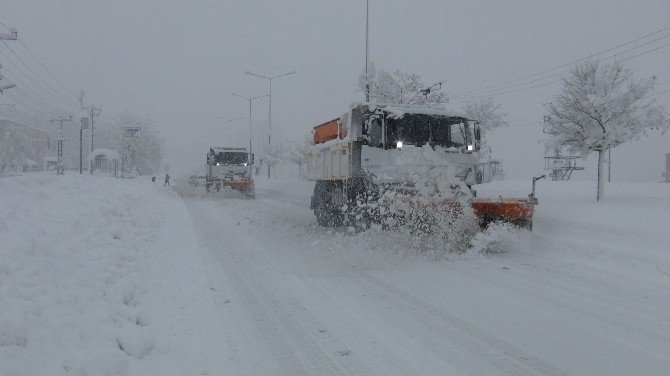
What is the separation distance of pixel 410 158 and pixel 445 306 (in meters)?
4.94

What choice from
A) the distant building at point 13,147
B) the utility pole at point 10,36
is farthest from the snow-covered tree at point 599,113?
the distant building at point 13,147

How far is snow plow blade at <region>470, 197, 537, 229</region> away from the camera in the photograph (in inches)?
353

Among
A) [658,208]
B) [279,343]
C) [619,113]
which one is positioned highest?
[619,113]

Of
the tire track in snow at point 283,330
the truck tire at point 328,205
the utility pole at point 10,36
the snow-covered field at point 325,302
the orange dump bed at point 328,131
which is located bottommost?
the tire track in snow at point 283,330

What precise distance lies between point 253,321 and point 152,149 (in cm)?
8557

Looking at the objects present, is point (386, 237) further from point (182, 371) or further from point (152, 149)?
point (152, 149)

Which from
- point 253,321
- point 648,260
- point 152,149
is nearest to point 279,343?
point 253,321

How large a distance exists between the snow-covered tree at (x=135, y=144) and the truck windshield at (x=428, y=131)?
147ft

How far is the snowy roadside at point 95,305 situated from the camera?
11.0 ft

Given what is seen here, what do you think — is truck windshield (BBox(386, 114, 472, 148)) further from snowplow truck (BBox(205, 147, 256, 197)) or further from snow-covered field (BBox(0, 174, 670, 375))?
snowplow truck (BBox(205, 147, 256, 197))

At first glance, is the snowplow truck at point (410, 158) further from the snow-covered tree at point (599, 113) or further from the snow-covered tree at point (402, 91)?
the snow-covered tree at point (402, 91)

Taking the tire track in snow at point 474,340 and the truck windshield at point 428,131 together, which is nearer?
the tire track in snow at point 474,340

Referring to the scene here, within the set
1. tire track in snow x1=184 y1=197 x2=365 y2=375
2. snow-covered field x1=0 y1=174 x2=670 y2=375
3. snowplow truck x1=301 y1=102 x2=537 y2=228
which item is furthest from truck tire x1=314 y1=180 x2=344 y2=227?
tire track in snow x1=184 y1=197 x2=365 y2=375

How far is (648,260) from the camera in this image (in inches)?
300
